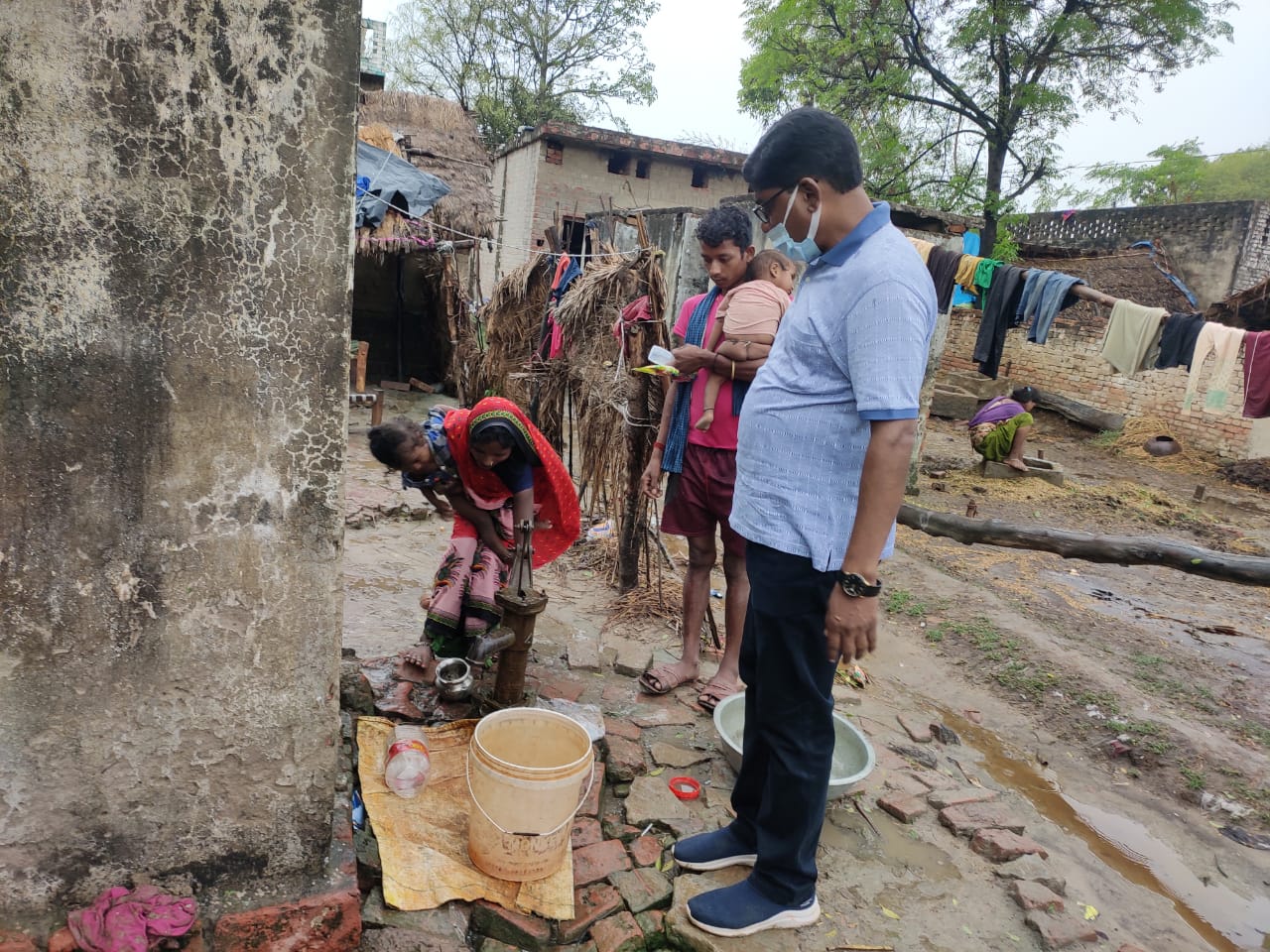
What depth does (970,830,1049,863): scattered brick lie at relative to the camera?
2479 mm

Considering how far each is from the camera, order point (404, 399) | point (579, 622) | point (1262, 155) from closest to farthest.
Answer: point (579, 622), point (404, 399), point (1262, 155)

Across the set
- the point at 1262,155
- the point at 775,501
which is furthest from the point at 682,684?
the point at 1262,155

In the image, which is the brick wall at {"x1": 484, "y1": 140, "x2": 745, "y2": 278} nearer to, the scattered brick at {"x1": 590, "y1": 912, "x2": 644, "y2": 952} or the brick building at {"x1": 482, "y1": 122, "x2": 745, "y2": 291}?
the brick building at {"x1": 482, "y1": 122, "x2": 745, "y2": 291}

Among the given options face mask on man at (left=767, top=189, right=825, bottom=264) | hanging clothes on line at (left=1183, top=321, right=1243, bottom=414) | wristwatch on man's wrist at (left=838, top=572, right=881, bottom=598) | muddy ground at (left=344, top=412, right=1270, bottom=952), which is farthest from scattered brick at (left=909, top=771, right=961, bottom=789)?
hanging clothes on line at (left=1183, top=321, right=1243, bottom=414)

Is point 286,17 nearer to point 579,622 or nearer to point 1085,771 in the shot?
point 579,622

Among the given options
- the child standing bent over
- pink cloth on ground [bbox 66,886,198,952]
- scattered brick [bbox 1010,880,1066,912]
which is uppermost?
the child standing bent over

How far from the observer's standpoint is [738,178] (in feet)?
53.6

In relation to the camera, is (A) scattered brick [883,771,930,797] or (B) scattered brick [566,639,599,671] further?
(B) scattered brick [566,639,599,671]

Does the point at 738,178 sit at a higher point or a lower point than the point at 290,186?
higher

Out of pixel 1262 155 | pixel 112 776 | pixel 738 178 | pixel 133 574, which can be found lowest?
pixel 112 776

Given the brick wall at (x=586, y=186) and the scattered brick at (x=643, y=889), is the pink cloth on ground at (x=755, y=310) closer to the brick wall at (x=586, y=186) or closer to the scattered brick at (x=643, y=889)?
the scattered brick at (x=643, y=889)

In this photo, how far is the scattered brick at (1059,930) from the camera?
2143mm

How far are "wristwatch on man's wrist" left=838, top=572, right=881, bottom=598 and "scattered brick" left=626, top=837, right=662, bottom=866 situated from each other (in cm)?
113

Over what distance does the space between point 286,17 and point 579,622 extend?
3.16m
